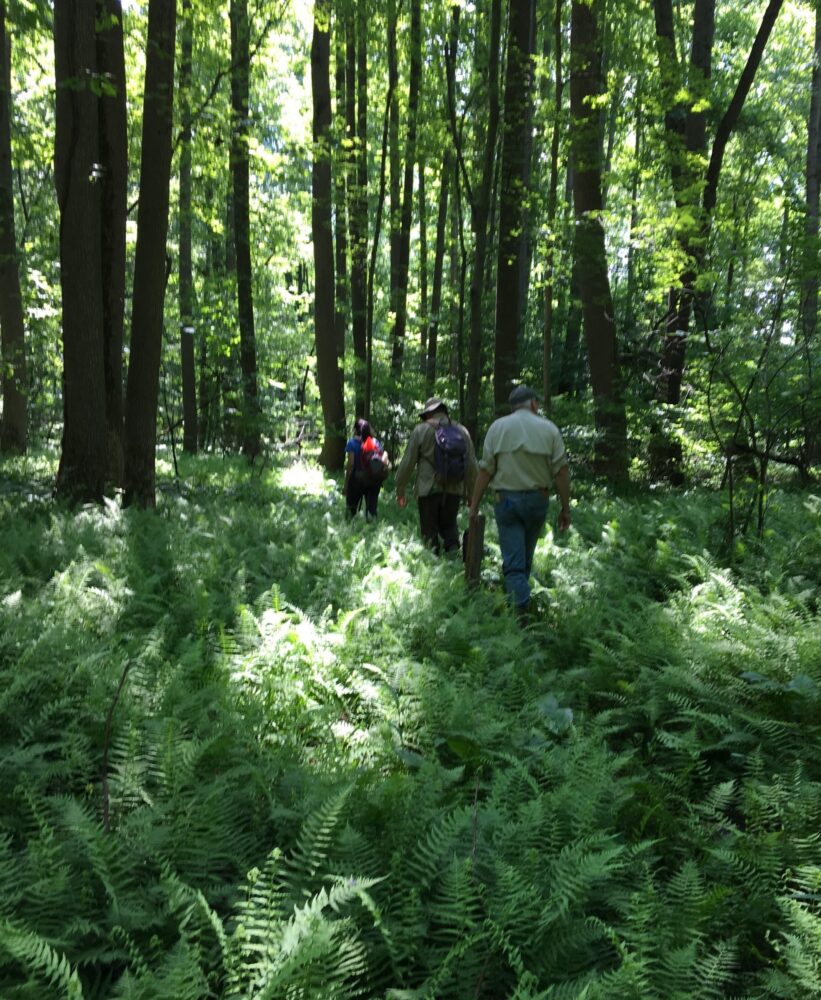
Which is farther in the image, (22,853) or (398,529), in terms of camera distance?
(398,529)

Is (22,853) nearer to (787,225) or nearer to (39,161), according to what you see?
(787,225)

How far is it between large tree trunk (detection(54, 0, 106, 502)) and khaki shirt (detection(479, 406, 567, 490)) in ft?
19.2

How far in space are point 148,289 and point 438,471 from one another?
207 inches

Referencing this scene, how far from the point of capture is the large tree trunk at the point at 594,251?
13.4 metres

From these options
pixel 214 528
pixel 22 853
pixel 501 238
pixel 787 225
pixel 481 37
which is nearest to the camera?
pixel 22 853

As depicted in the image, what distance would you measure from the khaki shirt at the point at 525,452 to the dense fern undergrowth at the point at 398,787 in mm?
1107

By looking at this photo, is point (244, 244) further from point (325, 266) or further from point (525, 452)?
point (525, 452)

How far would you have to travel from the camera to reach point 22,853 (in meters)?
2.81

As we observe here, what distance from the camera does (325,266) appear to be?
18391mm

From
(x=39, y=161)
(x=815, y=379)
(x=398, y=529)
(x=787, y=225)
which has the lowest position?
(x=398, y=529)

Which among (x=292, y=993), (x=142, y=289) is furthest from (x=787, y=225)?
(x=292, y=993)

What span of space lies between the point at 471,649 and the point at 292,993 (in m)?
3.60

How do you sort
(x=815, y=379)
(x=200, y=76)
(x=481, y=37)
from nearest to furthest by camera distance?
(x=815, y=379)
(x=481, y=37)
(x=200, y=76)

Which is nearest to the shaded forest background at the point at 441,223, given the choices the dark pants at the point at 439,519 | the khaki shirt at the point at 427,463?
the khaki shirt at the point at 427,463
